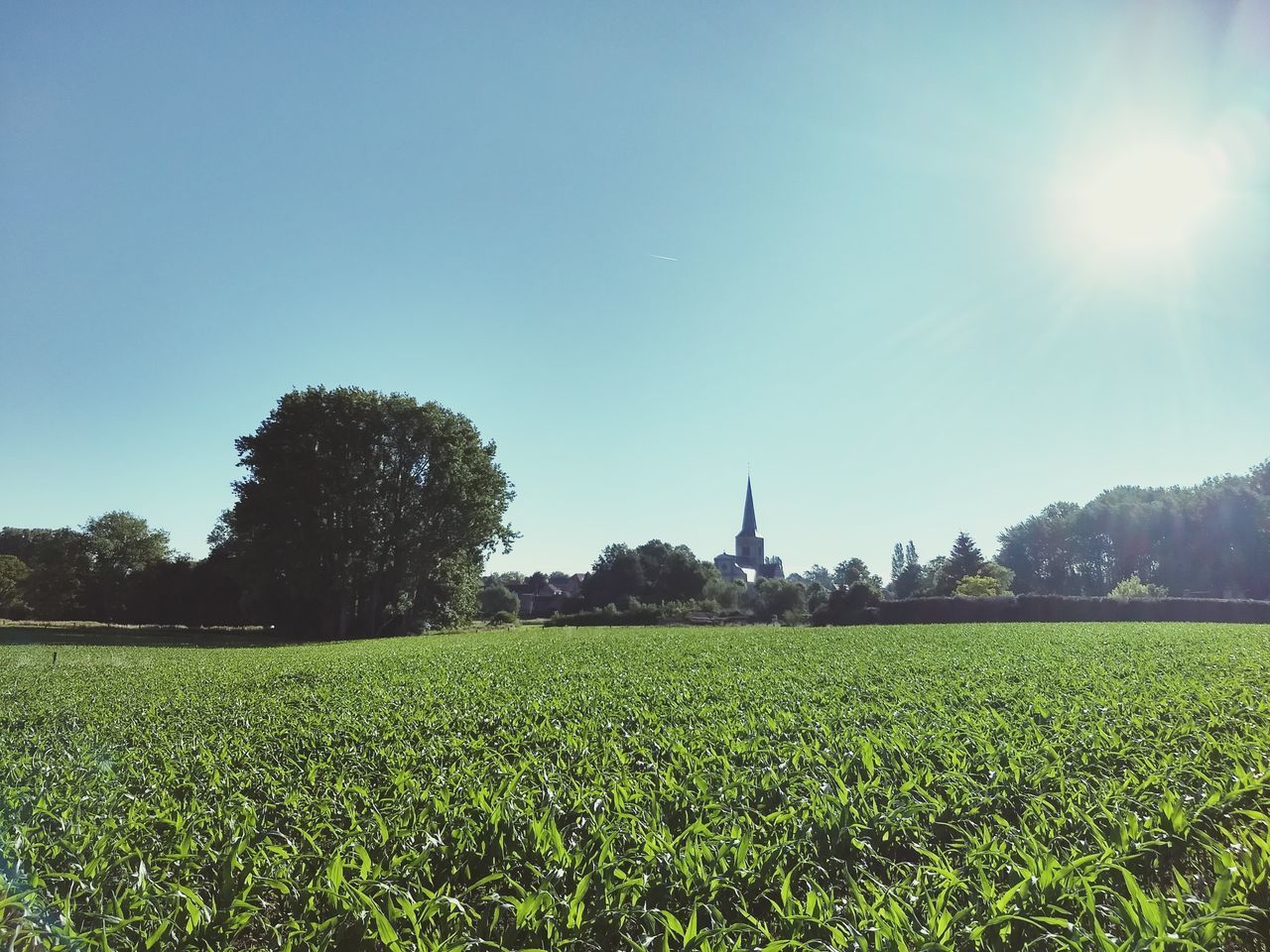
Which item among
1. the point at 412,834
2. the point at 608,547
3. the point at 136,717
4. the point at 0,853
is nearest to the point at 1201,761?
the point at 412,834

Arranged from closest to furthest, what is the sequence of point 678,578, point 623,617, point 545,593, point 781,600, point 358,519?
point 358,519
point 623,617
point 781,600
point 678,578
point 545,593

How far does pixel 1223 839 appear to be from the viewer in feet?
13.3

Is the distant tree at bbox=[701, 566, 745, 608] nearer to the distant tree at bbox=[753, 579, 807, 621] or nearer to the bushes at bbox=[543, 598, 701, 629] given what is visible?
the distant tree at bbox=[753, 579, 807, 621]

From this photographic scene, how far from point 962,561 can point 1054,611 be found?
3926 centimetres

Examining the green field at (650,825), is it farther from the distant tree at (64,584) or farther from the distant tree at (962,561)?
the distant tree at (962,561)

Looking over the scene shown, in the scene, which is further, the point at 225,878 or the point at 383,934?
the point at 225,878

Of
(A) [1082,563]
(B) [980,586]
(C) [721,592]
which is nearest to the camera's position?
(B) [980,586]

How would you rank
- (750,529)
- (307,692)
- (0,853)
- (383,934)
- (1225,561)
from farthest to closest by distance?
(750,529) → (1225,561) → (307,692) → (0,853) → (383,934)

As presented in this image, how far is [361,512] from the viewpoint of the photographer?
126ft

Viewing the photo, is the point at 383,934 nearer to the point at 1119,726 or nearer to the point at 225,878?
the point at 225,878

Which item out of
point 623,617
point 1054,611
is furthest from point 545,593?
point 1054,611

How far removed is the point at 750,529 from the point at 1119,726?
395 ft

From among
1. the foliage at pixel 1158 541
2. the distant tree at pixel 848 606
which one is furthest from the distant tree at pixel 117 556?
the foliage at pixel 1158 541

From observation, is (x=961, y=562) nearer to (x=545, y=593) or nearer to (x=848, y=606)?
(x=848, y=606)
